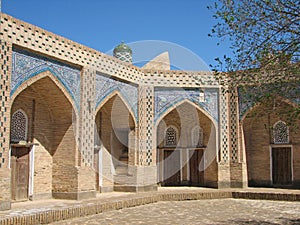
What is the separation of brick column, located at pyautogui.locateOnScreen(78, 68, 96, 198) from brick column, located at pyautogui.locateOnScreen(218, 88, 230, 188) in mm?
4373

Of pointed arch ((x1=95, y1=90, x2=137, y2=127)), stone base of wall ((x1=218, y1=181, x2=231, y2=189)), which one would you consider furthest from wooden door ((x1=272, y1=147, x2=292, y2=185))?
pointed arch ((x1=95, y1=90, x2=137, y2=127))

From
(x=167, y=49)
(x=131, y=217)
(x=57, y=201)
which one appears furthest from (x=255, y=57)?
(x=167, y=49)

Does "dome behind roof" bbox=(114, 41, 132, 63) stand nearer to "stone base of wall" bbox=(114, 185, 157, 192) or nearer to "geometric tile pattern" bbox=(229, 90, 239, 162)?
"geometric tile pattern" bbox=(229, 90, 239, 162)

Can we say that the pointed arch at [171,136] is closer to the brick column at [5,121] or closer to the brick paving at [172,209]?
the brick paving at [172,209]

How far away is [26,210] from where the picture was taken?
7.94 m

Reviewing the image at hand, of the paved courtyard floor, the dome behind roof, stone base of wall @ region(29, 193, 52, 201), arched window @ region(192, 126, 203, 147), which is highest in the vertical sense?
the dome behind roof

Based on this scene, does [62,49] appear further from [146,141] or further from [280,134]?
[280,134]

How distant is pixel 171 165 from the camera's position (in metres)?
14.4

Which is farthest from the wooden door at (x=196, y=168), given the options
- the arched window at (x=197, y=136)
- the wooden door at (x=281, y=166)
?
the wooden door at (x=281, y=166)

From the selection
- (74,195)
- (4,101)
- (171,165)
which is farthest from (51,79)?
(171,165)

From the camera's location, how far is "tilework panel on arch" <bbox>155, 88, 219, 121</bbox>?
41.5 feet

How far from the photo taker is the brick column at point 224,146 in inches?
496

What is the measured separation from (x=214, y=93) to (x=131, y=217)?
6265mm

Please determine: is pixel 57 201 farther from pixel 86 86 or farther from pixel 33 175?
pixel 86 86
